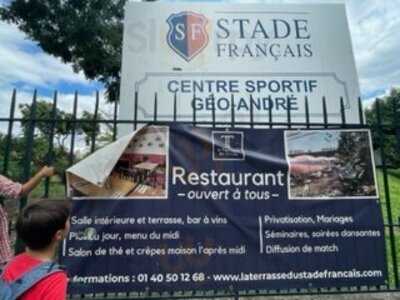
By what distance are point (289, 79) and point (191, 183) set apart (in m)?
3.10

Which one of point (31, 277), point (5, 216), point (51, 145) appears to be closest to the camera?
point (31, 277)

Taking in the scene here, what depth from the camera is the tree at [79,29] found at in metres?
9.73

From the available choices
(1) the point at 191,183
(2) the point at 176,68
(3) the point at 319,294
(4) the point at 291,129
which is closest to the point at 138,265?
(1) the point at 191,183

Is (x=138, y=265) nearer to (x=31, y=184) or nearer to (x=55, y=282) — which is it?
(x=31, y=184)

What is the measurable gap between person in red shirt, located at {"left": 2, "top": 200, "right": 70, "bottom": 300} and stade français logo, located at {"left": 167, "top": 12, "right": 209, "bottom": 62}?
4589 millimetres

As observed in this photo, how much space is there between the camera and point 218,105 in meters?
5.72

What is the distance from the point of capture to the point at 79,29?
9.70 metres

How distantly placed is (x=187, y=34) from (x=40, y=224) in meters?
4.97

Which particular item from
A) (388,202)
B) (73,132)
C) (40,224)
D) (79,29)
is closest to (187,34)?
(73,132)

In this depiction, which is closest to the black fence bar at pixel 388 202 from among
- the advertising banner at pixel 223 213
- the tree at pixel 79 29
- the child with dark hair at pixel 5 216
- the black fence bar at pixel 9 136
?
the advertising banner at pixel 223 213

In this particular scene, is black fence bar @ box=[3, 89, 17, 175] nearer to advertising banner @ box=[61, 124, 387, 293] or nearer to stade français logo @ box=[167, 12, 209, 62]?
advertising banner @ box=[61, 124, 387, 293]

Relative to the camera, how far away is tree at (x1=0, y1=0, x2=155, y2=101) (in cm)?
973

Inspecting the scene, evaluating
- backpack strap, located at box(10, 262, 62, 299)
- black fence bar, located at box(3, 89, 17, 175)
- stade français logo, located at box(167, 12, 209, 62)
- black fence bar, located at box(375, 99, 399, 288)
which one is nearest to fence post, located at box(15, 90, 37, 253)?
black fence bar, located at box(3, 89, 17, 175)

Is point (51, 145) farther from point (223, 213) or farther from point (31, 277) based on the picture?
point (31, 277)
